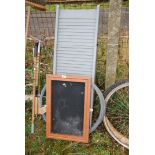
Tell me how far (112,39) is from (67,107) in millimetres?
752

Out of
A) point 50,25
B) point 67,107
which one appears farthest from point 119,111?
point 50,25

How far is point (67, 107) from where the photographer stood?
2713 millimetres

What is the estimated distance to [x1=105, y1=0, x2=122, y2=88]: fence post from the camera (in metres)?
2.83

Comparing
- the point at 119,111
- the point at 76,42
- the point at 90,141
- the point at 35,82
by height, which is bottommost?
the point at 90,141

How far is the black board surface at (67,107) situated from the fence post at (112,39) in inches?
17.8

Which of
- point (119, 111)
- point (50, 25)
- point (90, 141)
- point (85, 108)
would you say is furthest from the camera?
point (50, 25)

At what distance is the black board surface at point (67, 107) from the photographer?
2.67m

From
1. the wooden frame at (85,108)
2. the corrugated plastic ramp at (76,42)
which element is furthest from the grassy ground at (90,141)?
the corrugated plastic ramp at (76,42)

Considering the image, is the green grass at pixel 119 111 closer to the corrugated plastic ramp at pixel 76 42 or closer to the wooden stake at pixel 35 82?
the corrugated plastic ramp at pixel 76 42

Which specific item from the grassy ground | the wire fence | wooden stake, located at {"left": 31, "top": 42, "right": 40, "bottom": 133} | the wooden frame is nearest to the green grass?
the grassy ground

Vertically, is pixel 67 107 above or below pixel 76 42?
below

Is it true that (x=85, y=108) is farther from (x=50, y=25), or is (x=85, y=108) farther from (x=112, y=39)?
(x=50, y=25)

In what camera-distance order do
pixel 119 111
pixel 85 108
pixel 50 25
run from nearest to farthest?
pixel 85 108 < pixel 119 111 < pixel 50 25

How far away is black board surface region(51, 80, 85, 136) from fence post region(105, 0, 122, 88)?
45 centimetres
